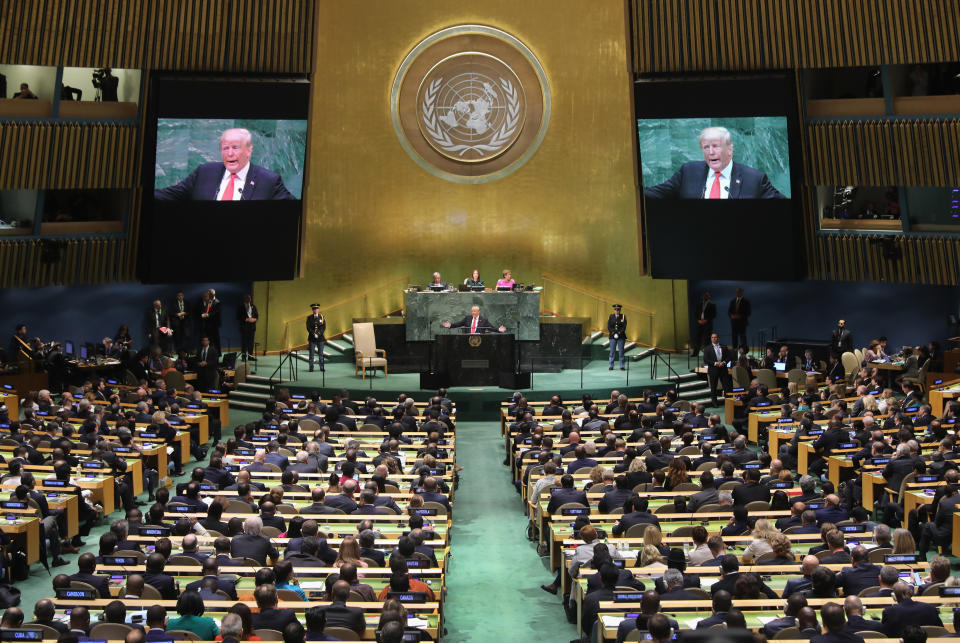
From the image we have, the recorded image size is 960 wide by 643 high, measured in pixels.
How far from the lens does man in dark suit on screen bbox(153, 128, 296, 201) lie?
22.6 meters

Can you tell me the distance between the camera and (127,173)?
76.3ft

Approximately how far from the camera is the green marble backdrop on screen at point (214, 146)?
886 inches

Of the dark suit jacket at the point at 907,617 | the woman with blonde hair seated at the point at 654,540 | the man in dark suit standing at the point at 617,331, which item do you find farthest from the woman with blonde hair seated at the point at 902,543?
the man in dark suit standing at the point at 617,331

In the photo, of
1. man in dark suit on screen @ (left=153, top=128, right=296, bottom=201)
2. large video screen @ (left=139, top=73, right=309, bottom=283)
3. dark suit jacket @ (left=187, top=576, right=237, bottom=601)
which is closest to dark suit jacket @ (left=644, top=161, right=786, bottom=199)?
large video screen @ (left=139, top=73, right=309, bottom=283)

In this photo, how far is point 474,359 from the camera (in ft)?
72.5

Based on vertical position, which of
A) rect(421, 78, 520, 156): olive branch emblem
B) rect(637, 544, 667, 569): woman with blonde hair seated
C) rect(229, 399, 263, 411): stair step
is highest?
rect(421, 78, 520, 156): olive branch emblem

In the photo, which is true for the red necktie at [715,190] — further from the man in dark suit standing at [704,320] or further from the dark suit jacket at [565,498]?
the dark suit jacket at [565,498]

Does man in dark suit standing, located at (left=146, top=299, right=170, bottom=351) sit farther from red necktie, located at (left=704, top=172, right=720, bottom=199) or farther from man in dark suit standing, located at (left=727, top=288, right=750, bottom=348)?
man in dark suit standing, located at (left=727, top=288, right=750, bottom=348)

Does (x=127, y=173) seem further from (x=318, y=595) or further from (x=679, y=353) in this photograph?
(x=318, y=595)

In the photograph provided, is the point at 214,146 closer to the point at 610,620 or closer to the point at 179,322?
the point at 179,322

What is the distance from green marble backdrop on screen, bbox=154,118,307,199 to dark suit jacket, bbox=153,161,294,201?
0.11m

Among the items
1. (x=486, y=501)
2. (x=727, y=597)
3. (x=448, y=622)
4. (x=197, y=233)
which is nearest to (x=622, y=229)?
(x=197, y=233)

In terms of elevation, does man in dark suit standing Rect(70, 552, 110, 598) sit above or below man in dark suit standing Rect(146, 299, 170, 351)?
below

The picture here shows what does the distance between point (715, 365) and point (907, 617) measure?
13.4 metres
